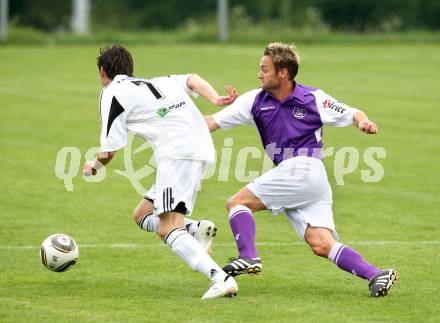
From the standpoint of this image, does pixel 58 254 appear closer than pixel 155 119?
No

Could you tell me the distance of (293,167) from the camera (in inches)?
323

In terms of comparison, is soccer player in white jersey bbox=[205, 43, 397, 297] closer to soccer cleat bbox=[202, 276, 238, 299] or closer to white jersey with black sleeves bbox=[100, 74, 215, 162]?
soccer cleat bbox=[202, 276, 238, 299]

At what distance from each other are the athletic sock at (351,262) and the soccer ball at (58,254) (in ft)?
6.80

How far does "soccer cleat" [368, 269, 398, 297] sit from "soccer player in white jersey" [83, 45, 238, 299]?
1039 millimetres

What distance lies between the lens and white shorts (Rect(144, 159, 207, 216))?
8039mm

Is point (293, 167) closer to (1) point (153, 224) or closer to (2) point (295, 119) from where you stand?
(2) point (295, 119)

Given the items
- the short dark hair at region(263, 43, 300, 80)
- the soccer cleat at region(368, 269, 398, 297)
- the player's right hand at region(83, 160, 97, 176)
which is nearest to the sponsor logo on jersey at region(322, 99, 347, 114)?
the short dark hair at region(263, 43, 300, 80)

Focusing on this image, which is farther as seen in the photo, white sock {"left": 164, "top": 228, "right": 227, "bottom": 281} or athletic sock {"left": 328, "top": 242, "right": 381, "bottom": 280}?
athletic sock {"left": 328, "top": 242, "right": 381, "bottom": 280}

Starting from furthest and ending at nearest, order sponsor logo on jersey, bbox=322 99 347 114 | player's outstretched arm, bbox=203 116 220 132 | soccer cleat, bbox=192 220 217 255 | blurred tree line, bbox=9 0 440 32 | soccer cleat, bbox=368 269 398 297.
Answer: blurred tree line, bbox=9 0 440 32 → soccer cleat, bbox=192 220 217 255 → player's outstretched arm, bbox=203 116 220 132 → sponsor logo on jersey, bbox=322 99 347 114 → soccer cleat, bbox=368 269 398 297

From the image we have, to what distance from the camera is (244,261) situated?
8000 millimetres

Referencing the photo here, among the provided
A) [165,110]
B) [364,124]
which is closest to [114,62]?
[165,110]

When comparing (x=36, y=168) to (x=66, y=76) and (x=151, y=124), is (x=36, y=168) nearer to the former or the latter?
(x=151, y=124)

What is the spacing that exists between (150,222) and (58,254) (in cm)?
82

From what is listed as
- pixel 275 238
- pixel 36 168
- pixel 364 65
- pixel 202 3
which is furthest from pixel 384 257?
pixel 202 3
